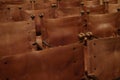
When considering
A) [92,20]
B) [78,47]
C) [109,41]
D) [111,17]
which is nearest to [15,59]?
[78,47]

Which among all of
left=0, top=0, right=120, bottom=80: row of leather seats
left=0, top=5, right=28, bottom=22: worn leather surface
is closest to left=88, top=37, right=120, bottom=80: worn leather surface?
left=0, top=0, right=120, bottom=80: row of leather seats

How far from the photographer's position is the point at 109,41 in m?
1.35

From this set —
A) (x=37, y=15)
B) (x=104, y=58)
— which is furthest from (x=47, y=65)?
(x=37, y=15)

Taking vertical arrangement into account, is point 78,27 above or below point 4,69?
above

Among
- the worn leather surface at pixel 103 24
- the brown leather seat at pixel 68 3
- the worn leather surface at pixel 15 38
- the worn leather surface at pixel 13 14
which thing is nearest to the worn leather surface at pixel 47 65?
the worn leather surface at pixel 15 38

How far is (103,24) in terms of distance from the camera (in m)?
2.06

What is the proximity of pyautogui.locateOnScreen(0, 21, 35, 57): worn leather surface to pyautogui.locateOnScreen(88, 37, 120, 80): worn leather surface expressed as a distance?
27.1 inches

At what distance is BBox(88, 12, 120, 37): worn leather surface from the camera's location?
2.04 m

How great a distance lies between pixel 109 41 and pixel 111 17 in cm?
82

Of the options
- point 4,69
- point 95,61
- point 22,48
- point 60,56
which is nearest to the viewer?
point 4,69

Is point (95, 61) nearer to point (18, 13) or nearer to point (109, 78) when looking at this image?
point (109, 78)

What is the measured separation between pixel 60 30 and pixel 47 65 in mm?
774

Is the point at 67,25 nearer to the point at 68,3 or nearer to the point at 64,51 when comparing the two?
the point at 64,51

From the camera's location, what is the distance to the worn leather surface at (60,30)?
1.85 metres
